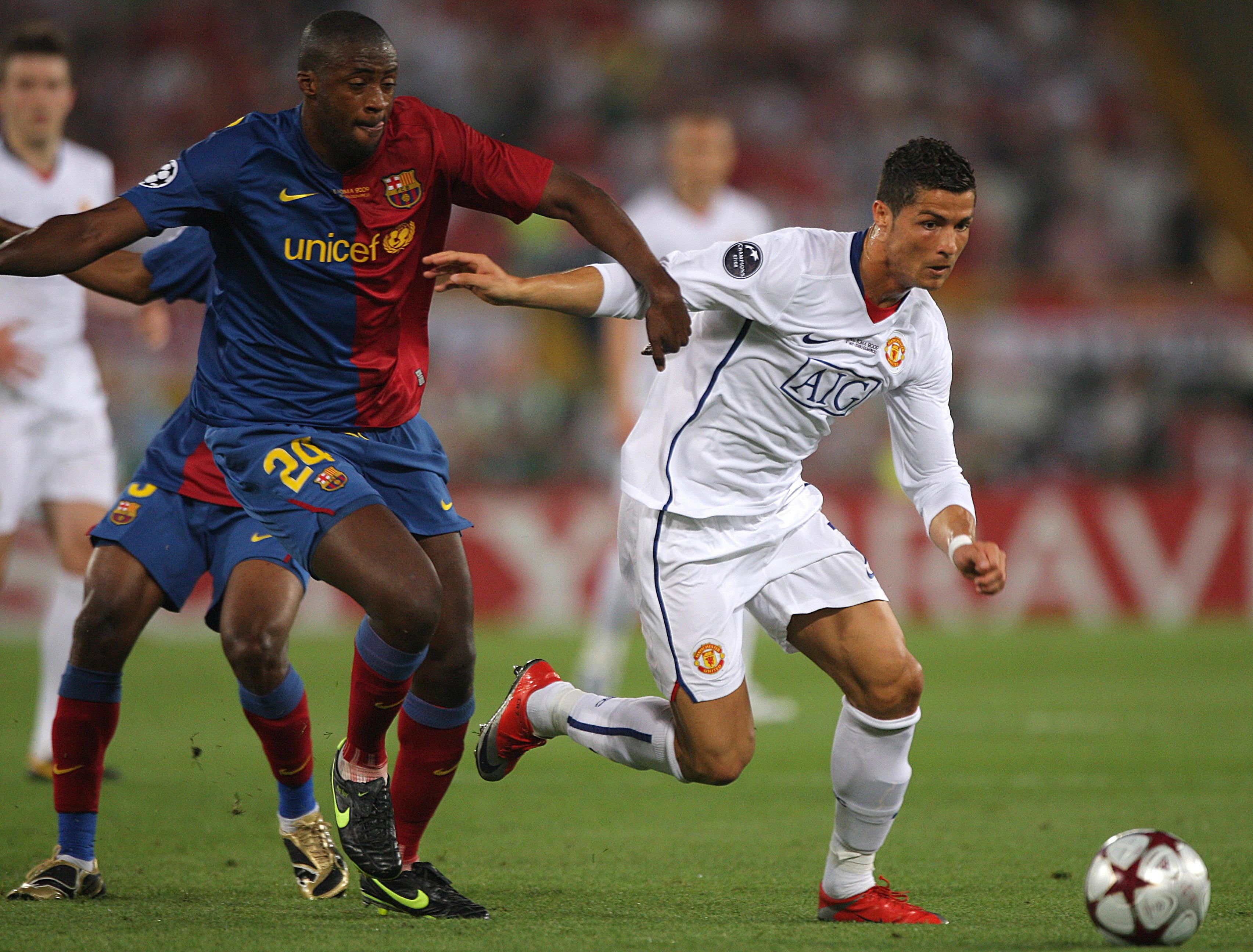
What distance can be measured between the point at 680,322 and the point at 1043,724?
512 centimetres

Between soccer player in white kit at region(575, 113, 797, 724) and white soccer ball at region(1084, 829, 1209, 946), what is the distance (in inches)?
171

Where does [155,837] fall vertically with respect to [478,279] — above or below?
below

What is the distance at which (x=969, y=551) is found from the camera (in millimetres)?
4117

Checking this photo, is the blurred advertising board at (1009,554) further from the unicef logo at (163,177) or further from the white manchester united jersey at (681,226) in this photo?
the unicef logo at (163,177)

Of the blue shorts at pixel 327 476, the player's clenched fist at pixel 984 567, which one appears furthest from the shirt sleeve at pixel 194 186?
the player's clenched fist at pixel 984 567

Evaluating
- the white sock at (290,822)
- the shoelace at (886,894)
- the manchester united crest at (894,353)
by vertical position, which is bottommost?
the shoelace at (886,894)

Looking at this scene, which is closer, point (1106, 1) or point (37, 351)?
point (37, 351)

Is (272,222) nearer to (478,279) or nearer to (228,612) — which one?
(478,279)

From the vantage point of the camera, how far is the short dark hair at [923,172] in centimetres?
424

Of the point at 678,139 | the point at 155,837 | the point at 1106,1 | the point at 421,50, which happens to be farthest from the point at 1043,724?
the point at 1106,1

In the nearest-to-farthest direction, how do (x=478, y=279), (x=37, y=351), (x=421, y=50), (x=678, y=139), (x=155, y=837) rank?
(x=478, y=279), (x=155, y=837), (x=37, y=351), (x=678, y=139), (x=421, y=50)

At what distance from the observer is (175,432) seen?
4.82 metres

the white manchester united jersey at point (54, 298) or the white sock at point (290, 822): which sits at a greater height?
the white manchester united jersey at point (54, 298)

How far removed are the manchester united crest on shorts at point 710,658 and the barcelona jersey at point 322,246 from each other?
108cm
